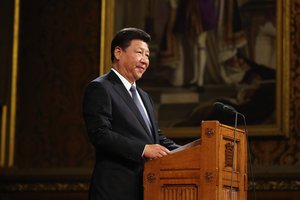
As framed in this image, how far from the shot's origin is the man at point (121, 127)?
3.50 meters

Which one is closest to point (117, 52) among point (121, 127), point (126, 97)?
point (126, 97)

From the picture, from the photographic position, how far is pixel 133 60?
3.83 m

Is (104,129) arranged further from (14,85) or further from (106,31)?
(14,85)

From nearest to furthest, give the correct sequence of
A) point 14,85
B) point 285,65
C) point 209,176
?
point 209,176 → point 285,65 → point 14,85

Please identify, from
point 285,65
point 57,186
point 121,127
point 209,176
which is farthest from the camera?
point 57,186

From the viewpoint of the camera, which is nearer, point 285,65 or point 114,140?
point 114,140

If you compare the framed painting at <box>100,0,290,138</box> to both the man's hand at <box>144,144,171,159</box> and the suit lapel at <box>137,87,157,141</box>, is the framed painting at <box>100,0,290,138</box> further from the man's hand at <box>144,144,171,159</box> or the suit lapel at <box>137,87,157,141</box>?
the man's hand at <box>144,144,171,159</box>

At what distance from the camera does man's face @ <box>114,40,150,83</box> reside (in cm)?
383

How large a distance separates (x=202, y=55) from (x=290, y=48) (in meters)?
0.82

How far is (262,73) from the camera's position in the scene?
20.7 ft

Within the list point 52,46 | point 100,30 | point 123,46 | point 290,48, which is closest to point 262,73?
point 290,48

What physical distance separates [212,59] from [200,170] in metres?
3.29

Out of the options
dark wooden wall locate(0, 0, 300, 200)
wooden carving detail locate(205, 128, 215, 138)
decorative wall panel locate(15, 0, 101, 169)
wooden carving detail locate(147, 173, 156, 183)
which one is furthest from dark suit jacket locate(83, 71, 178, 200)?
decorative wall panel locate(15, 0, 101, 169)

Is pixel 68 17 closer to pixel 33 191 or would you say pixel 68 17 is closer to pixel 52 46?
pixel 52 46
